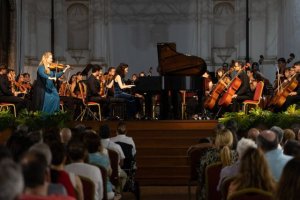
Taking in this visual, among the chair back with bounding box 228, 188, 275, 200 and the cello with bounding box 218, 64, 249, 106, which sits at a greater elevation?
the cello with bounding box 218, 64, 249, 106

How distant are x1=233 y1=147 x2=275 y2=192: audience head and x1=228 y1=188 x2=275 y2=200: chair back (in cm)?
20

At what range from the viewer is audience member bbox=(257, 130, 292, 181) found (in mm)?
5664

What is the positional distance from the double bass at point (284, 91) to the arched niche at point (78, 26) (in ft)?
33.9

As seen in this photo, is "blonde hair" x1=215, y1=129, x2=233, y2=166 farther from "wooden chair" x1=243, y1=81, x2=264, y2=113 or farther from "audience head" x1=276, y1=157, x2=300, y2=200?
"wooden chair" x1=243, y1=81, x2=264, y2=113

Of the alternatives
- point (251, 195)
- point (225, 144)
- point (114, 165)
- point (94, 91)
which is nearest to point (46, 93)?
point (94, 91)

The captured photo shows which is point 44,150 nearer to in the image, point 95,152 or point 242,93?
point 95,152

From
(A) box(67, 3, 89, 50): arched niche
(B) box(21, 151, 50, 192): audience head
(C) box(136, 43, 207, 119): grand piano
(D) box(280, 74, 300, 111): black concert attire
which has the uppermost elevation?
(A) box(67, 3, 89, 50): arched niche

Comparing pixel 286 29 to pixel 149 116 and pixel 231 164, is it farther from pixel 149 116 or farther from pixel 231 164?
pixel 231 164

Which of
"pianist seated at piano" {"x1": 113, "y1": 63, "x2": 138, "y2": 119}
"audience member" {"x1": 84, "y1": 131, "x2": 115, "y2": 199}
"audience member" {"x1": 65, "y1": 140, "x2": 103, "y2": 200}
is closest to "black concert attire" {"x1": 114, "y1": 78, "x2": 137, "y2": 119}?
"pianist seated at piano" {"x1": 113, "y1": 63, "x2": 138, "y2": 119}

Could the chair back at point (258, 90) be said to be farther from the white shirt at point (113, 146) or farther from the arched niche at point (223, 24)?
the arched niche at point (223, 24)

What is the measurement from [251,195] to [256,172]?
0.25 m

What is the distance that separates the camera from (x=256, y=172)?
4605 millimetres

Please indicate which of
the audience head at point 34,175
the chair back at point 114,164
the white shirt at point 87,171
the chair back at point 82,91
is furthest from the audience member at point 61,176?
the chair back at point 82,91

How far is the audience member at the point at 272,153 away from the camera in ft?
18.6
